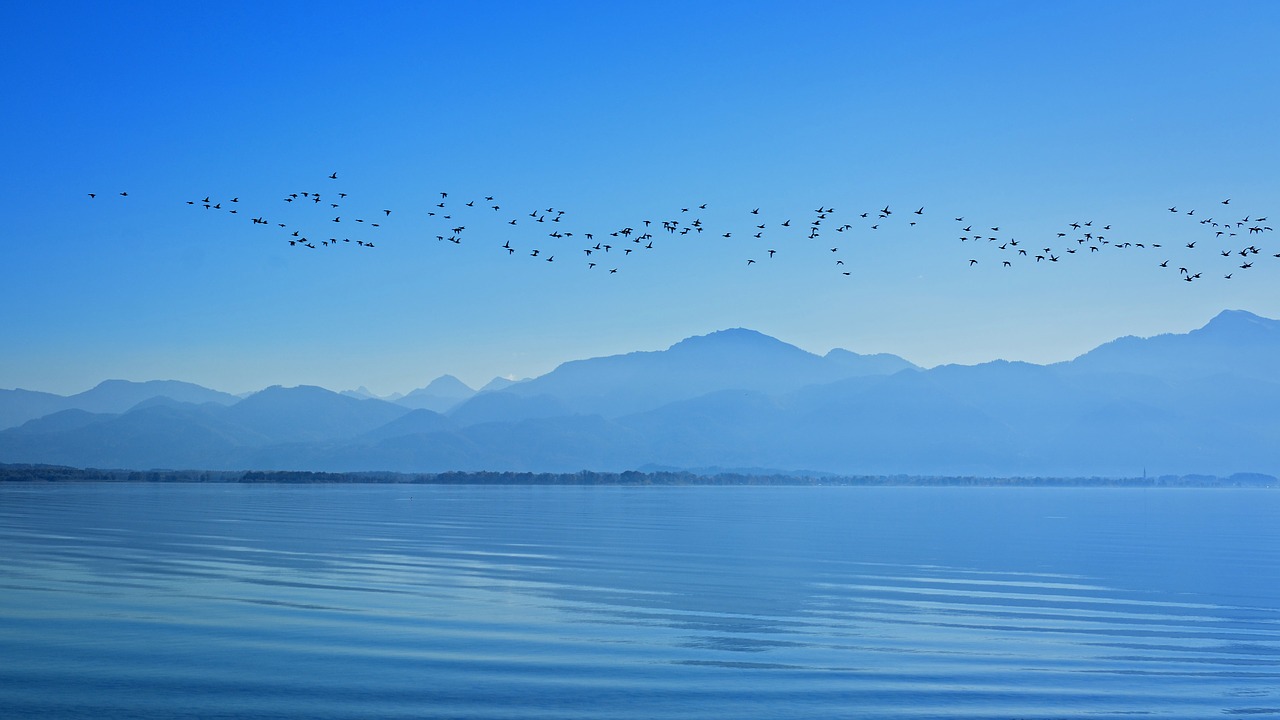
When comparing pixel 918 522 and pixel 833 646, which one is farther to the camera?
pixel 918 522

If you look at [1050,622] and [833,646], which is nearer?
[833,646]

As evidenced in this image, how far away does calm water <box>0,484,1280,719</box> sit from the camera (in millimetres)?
20047

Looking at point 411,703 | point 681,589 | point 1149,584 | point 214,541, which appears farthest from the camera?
point 214,541

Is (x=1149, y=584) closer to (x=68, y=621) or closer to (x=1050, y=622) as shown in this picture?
(x=1050, y=622)

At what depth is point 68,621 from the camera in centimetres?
2736

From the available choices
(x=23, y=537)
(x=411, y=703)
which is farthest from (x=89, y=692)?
(x=23, y=537)

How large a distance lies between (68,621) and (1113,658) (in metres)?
25.3

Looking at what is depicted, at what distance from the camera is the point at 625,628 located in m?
27.2

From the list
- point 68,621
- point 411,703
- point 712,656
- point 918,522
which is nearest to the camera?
point 411,703

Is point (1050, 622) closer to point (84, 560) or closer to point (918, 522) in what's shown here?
point (84, 560)

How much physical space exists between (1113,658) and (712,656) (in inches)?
355

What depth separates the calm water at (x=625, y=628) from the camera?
65.8 ft

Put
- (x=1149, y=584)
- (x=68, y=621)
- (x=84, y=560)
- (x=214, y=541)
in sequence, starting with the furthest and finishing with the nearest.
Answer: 1. (x=214, y=541)
2. (x=84, y=560)
3. (x=1149, y=584)
4. (x=68, y=621)

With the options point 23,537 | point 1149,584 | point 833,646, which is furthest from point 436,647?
point 23,537
